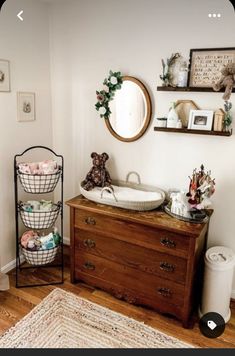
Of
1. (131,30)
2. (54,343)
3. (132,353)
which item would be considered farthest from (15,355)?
(131,30)

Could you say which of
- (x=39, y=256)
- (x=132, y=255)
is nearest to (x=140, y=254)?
(x=132, y=255)

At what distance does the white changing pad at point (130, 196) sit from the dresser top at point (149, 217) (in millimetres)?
36

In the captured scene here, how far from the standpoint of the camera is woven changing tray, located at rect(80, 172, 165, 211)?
2.02 m

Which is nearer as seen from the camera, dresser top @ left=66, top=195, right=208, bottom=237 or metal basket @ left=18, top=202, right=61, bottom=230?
dresser top @ left=66, top=195, right=208, bottom=237

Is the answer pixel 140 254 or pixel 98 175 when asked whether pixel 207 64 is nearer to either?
pixel 98 175

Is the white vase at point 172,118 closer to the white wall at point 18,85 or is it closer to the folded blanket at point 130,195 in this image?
the folded blanket at point 130,195

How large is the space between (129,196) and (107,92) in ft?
2.75

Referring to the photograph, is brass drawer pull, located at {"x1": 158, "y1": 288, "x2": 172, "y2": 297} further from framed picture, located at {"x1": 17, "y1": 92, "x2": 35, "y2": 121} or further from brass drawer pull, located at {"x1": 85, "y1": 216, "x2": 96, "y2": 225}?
framed picture, located at {"x1": 17, "y1": 92, "x2": 35, "y2": 121}

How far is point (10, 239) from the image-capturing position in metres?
2.49

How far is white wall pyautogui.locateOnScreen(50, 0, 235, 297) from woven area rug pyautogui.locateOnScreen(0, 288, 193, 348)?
82cm

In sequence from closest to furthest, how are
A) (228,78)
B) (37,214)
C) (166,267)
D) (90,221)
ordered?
(228,78) < (166,267) < (90,221) < (37,214)

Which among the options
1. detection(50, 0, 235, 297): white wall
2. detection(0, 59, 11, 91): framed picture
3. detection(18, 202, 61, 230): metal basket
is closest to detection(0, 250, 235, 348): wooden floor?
detection(18, 202, 61, 230): metal basket

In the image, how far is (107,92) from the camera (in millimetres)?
2314

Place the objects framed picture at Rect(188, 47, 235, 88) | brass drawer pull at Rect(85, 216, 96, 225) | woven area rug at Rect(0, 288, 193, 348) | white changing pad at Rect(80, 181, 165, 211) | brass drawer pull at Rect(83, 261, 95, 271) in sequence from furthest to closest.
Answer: brass drawer pull at Rect(83, 261, 95, 271), brass drawer pull at Rect(85, 216, 96, 225), white changing pad at Rect(80, 181, 165, 211), framed picture at Rect(188, 47, 235, 88), woven area rug at Rect(0, 288, 193, 348)
